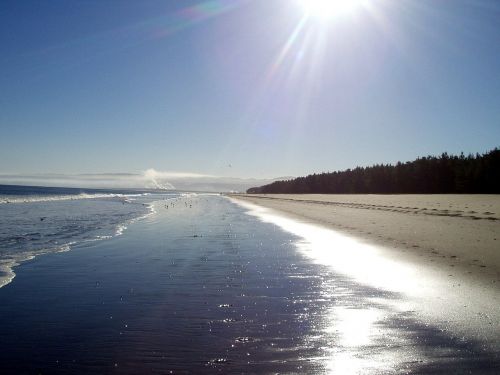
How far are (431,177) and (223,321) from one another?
9344 centimetres

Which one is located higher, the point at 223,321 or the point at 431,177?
the point at 431,177

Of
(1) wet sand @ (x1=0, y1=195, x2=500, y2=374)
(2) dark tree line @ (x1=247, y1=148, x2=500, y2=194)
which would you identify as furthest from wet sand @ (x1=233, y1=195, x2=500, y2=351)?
(2) dark tree line @ (x1=247, y1=148, x2=500, y2=194)

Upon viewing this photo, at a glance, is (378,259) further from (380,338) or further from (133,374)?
(133,374)

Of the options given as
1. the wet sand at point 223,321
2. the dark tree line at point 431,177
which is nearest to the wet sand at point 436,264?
the wet sand at point 223,321

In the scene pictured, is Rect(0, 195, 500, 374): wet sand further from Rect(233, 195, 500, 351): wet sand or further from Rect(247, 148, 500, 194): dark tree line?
Rect(247, 148, 500, 194): dark tree line

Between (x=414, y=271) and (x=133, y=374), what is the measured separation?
32.1 feet

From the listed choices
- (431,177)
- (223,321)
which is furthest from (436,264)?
(431,177)

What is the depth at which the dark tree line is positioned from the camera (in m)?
74.4

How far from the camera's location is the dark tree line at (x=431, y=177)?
244ft

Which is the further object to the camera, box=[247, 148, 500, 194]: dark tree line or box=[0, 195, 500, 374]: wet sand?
box=[247, 148, 500, 194]: dark tree line

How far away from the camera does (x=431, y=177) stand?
93312mm

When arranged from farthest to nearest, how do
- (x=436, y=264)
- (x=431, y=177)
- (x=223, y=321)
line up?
(x=431, y=177), (x=436, y=264), (x=223, y=321)

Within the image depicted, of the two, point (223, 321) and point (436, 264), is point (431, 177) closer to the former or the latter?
point (436, 264)

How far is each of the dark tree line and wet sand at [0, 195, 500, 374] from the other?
69.3m
